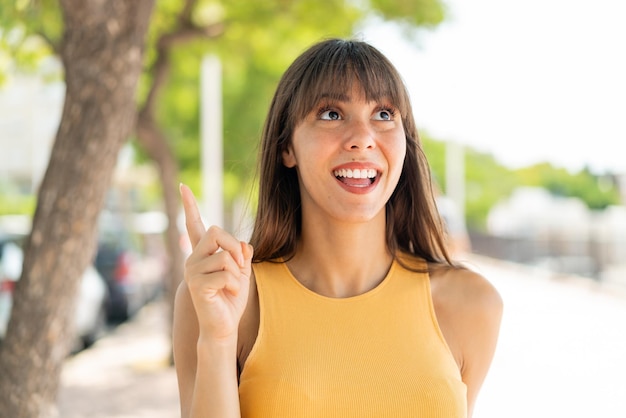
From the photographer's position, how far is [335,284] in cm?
252

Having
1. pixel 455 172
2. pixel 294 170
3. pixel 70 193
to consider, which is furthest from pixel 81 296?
pixel 455 172

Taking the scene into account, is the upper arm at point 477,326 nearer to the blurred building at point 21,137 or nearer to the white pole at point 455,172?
the blurred building at point 21,137

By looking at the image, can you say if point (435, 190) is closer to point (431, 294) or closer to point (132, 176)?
point (431, 294)

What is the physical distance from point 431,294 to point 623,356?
858cm

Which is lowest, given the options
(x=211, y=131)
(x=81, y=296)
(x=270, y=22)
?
(x=81, y=296)

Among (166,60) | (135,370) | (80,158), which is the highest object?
(166,60)

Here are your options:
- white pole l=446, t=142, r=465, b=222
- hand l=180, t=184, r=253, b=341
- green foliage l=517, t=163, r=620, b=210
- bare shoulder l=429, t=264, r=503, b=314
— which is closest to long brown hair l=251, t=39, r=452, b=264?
bare shoulder l=429, t=264, r=503, b=314

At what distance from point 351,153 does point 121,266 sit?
11.5 meters

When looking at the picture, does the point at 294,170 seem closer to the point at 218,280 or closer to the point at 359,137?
the point at 359,137

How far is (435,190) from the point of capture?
2945 millimetres

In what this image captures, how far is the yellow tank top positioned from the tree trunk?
276 centimetres

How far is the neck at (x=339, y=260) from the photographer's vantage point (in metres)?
2.53

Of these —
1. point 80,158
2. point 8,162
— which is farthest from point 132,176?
point 80,158

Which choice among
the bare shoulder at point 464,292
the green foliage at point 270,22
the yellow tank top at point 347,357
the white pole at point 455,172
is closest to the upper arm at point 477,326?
the bare shoulder at point 464,292
